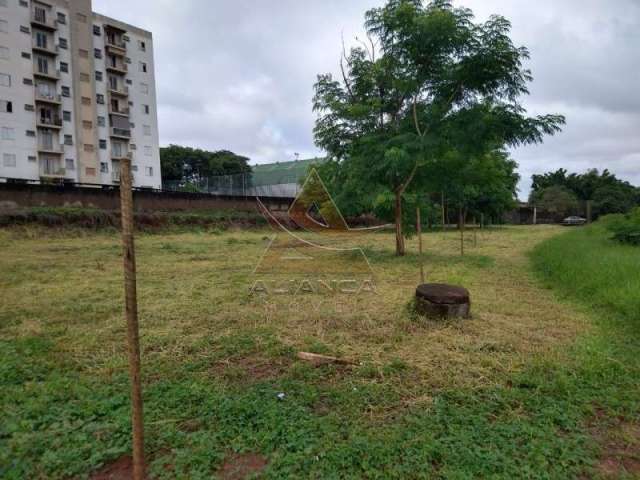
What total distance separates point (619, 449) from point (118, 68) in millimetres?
38305

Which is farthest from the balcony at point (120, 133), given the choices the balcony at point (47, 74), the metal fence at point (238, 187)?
the metal fence at point (238, 187)

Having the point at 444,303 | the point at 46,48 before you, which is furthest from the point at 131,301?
the point at 46,48

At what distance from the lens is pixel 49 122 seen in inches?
1120

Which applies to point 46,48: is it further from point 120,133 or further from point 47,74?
point 120,133

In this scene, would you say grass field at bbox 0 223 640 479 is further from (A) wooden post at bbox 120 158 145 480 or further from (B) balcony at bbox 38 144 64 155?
(B) balcony at bbox 38 144 64 155

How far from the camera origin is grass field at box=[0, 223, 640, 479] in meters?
2.13

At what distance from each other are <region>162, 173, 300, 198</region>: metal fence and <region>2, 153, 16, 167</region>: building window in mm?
11006

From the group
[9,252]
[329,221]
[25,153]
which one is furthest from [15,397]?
[25,153]

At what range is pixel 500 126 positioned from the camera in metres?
8.79

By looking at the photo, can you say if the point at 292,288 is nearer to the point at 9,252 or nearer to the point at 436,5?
the point at 436,5

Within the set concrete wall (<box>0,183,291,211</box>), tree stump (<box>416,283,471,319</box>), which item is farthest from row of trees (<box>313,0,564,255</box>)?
concrete wall (<box>0,183,291,211</box>)

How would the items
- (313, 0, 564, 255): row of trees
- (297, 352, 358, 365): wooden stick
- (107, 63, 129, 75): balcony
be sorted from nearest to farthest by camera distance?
(297, 352, 358, 365): wooden stick → (313, 0, 564, 255): row of trees → (107, 63, 129, 75): balcony

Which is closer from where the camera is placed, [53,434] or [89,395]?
[53,434]

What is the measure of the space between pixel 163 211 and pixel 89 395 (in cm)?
2022
